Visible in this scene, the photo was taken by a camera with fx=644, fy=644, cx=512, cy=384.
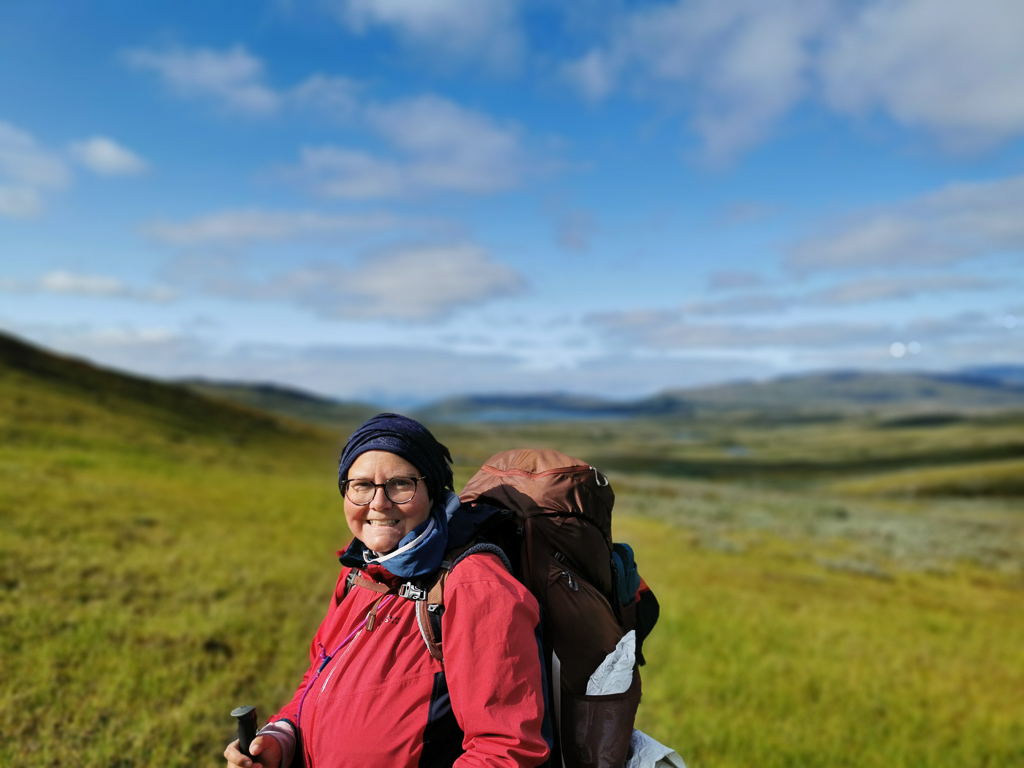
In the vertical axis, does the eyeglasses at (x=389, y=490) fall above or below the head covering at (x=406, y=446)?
below

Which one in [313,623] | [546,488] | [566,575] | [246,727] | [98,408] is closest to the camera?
[246,727]

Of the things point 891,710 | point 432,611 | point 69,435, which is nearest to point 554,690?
point 432,611

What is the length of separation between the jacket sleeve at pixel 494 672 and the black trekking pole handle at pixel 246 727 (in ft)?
2.86

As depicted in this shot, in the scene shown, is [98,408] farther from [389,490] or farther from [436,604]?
[436,604]

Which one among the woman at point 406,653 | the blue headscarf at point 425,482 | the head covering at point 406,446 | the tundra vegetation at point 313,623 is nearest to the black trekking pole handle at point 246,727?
the woman at point 406,653

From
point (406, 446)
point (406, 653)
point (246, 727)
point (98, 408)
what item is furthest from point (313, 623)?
point (98, 408)

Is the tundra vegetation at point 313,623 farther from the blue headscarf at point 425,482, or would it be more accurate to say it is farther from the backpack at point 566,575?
the backpack at point 566,575

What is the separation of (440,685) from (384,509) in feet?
2.58

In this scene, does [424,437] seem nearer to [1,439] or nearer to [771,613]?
[771,613]

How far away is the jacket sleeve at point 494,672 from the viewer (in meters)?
2.47

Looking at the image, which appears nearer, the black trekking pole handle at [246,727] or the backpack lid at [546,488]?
the black trekking pole handle at [246,727]

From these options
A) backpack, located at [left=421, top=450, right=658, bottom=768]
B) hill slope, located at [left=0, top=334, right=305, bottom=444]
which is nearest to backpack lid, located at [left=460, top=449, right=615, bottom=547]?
backpack, located at [left=421, top=450, right=658, bottom=768]

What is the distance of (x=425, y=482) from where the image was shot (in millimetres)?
2982

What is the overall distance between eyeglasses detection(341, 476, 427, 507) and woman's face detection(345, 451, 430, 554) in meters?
0.01
